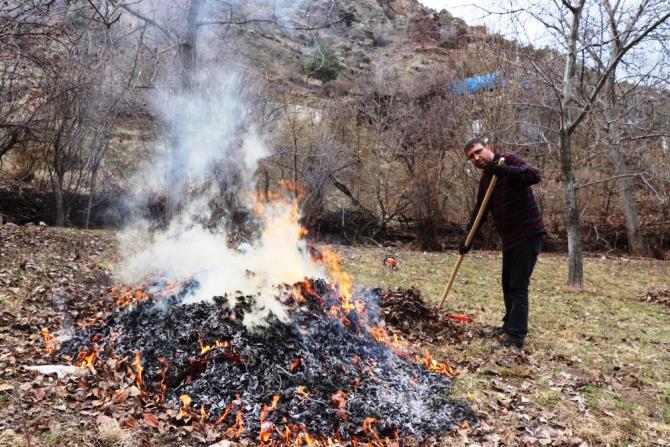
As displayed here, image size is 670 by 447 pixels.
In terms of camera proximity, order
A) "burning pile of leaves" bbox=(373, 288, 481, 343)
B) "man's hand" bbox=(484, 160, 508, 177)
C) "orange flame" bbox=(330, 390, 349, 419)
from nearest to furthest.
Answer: "orange flame" bbox=(330, 390, 349, 419) < "man's hand" bbox=(484, 160, 508, 177) < "burning pile of leaves" bbox=(373, 288, 481, 343)

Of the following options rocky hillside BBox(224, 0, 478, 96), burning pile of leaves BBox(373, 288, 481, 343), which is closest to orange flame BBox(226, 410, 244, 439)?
burning pile of leaves BBox(373, 288, 481, 343)

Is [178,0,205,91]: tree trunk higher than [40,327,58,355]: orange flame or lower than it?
higher

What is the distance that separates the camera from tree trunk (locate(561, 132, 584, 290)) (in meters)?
8.54

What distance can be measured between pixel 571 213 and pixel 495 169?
4511 mm

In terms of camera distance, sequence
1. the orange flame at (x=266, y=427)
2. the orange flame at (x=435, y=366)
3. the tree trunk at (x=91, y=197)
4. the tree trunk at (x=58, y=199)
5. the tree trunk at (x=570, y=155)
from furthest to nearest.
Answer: the tree trunk at (x=91, y=197), the tree trunk at (x=58, y=199), the tree trunk at (x=570, y=155), the orange flame at (x=435, y=366), the orange flame at (x=266, y=427)

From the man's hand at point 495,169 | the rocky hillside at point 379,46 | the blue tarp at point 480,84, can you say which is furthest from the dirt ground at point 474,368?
the rocky hillside at point 379,46

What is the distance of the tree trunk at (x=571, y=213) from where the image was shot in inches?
336

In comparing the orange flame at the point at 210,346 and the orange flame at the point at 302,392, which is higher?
the orange flame at the point at 210,346

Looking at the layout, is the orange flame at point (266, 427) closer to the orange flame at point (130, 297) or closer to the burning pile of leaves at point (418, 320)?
the orange flame at point (130, 297)

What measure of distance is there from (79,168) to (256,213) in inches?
185

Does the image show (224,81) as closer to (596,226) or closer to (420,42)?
(596,226)

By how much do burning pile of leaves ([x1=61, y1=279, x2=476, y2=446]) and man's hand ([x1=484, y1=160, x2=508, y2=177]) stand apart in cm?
204

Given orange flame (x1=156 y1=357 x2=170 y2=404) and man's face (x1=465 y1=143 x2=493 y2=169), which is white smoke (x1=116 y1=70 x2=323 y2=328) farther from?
man's face (x1=465 y1=143 x2=493 y2=169)

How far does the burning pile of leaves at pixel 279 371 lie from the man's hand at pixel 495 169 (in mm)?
2044
